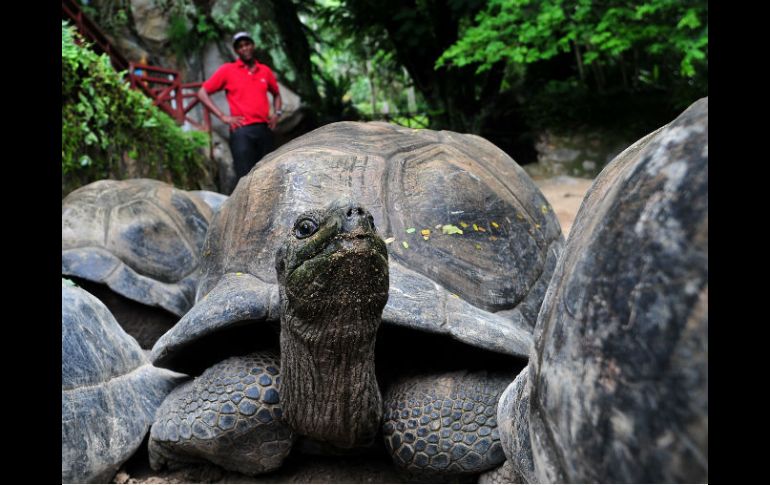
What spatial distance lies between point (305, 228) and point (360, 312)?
0.29 metres

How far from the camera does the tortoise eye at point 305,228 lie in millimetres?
2012

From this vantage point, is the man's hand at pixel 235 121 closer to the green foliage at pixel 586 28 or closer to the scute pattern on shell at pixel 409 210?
the scute pattern on shell at pixel 409 210

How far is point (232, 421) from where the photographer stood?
7.90 feet

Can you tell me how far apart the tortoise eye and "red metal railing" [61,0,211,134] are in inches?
322

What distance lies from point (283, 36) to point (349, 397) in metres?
12.1

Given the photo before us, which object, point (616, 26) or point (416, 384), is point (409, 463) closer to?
point (416, 384)

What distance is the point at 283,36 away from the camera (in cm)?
1330

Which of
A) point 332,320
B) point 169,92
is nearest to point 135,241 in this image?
point 332,320

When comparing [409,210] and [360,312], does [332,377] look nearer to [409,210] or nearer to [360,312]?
[360,312]

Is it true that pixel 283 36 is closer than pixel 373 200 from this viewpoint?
No

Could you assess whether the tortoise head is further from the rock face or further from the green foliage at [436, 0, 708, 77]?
the green foliage at [436, 0, 708, 77]

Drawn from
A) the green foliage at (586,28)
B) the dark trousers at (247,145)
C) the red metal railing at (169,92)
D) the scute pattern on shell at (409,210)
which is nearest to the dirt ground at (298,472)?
the scute pattern on shell at (409,210)

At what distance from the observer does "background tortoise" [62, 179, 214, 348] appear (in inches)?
175
